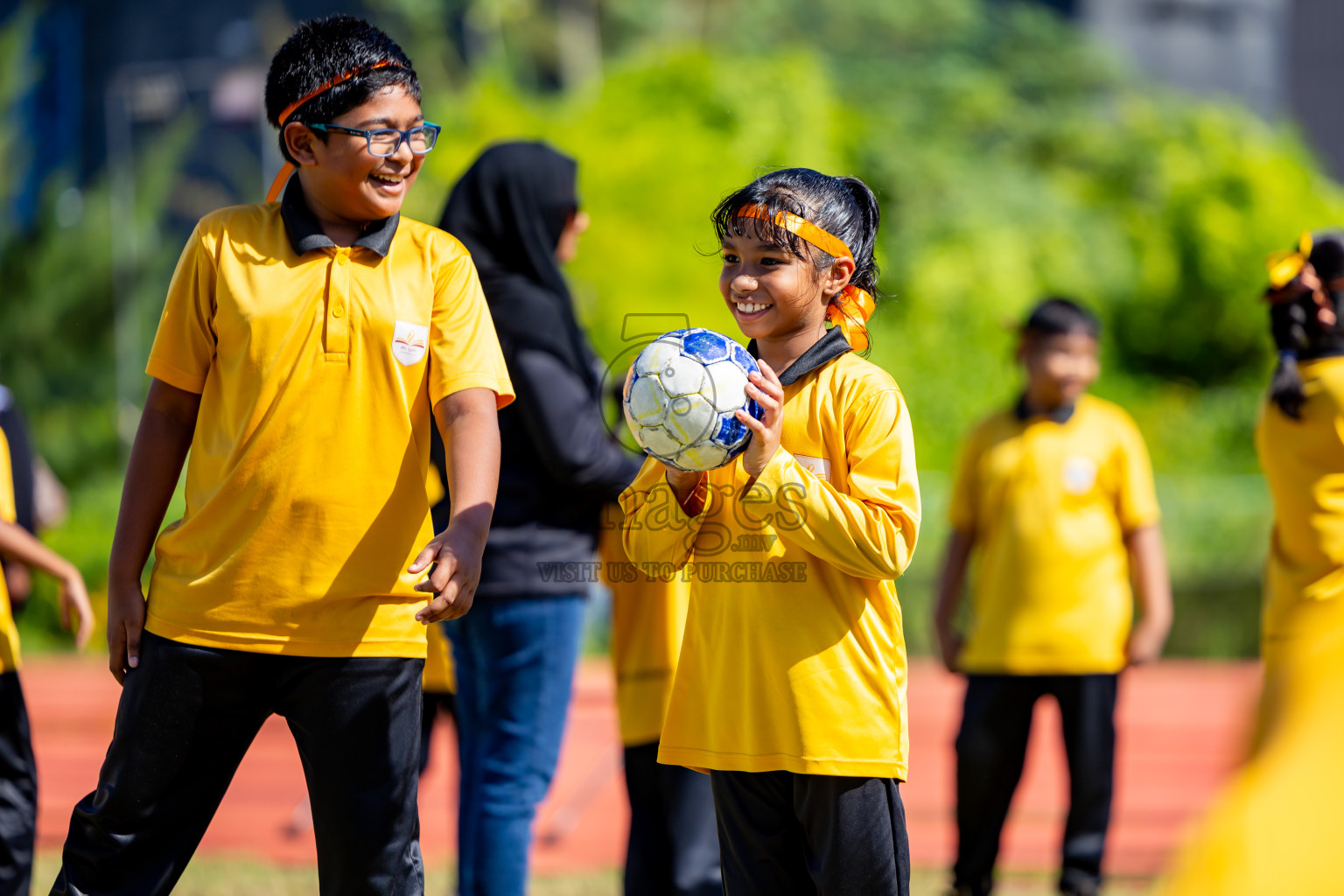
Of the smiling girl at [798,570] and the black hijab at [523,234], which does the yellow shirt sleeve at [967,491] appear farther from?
the smiling girl at [798,570]

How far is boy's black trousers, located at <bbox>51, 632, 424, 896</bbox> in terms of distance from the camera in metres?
2.51

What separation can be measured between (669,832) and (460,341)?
1.42 meters

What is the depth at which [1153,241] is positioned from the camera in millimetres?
23422

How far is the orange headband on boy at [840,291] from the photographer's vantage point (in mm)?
2654

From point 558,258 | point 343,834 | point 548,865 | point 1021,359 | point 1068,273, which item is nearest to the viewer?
point 343,834

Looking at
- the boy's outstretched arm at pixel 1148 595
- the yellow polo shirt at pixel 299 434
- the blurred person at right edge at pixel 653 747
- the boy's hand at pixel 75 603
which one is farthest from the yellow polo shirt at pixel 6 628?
the boy's outstretched arm at pixel 1148 595

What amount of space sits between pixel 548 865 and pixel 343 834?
3098mm

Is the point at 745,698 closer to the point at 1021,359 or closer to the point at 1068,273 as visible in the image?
the point at 1021,359

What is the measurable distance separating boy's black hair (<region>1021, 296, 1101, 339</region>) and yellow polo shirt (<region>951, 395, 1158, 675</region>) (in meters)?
0.28

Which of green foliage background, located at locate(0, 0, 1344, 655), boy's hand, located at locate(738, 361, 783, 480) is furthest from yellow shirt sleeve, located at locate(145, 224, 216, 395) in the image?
green foliage background, located at locate(0, 0, 1344, 655)

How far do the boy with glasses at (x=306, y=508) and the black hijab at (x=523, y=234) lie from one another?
843mm

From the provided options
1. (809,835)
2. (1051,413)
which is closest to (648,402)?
(809,835)

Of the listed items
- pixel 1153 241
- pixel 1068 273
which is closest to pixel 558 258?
pixel 1068 273

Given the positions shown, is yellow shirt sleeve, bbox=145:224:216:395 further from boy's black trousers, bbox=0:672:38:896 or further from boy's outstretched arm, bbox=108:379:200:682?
boy's black trousers, bbox=0:672:38:896
